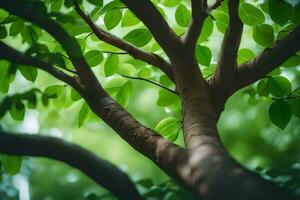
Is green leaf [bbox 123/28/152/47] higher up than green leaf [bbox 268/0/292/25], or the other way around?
green leaf [bbox 268/0/292/25]

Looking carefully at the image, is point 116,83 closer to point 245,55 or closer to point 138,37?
point 138,37

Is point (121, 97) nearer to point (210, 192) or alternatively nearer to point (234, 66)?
point (234, 66)

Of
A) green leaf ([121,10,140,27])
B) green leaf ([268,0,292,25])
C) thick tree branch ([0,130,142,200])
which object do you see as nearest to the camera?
thick tree branch ([0,130,142,200])

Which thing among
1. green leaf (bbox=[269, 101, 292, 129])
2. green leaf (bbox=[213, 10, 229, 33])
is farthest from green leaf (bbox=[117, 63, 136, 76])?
green leaf (bbox=[269, 101, 292, 129])

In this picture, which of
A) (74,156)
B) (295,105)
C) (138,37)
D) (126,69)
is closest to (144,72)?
(126,69)

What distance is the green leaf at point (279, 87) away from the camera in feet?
3.02

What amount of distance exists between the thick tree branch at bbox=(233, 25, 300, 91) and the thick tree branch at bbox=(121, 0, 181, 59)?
0.15 m

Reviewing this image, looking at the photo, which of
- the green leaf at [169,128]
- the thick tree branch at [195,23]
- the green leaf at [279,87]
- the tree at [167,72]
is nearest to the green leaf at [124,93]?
the tree at [167,72]

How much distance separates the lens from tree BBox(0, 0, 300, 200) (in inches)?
22.7

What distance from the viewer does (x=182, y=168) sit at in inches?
24.7

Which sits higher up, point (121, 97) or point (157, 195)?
point (121, 97)

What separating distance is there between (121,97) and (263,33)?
1.19 ft

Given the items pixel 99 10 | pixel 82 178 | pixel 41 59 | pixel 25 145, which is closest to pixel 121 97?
pixel 99 10

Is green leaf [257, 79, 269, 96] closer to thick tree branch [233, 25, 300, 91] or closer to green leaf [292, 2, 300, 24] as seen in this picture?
thick tree branch [233, 25, 300, 91]
